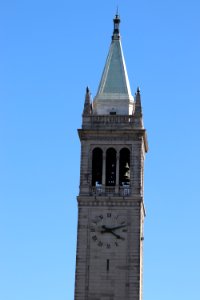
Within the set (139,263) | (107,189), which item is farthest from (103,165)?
(139,263)

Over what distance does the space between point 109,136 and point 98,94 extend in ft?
13.1

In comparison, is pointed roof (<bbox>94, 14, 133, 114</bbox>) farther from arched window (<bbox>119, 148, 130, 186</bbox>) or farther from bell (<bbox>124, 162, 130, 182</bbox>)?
bell (<bbox>124, 162, 130, 182</bbox>)

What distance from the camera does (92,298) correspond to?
77.9 meters

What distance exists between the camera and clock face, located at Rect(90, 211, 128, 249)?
79.4m

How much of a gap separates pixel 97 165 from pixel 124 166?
204cm

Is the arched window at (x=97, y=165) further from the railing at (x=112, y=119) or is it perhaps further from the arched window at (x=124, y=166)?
the railing at (x=112, y=119)

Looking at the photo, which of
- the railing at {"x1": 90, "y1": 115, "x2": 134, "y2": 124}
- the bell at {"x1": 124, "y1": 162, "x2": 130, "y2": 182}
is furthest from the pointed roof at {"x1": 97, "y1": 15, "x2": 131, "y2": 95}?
the bell at {"x1": 124, "y1": 162, "x2": 130, "y2": 182}

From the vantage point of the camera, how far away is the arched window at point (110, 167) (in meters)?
81.8

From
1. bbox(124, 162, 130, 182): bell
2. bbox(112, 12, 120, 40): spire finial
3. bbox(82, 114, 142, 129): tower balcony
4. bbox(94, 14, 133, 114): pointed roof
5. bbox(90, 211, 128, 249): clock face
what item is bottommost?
bbox(90, 211, 128, 249): clock face

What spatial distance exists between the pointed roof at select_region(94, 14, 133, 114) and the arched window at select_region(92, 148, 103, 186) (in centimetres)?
384

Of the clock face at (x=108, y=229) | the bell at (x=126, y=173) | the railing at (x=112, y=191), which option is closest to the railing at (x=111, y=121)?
the bell at (x=126, y=173)

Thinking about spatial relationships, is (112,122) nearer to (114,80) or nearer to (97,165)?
(97,165)

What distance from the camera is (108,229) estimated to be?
79625 millimetres

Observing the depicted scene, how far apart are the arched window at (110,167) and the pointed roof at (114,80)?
3.53 meters
